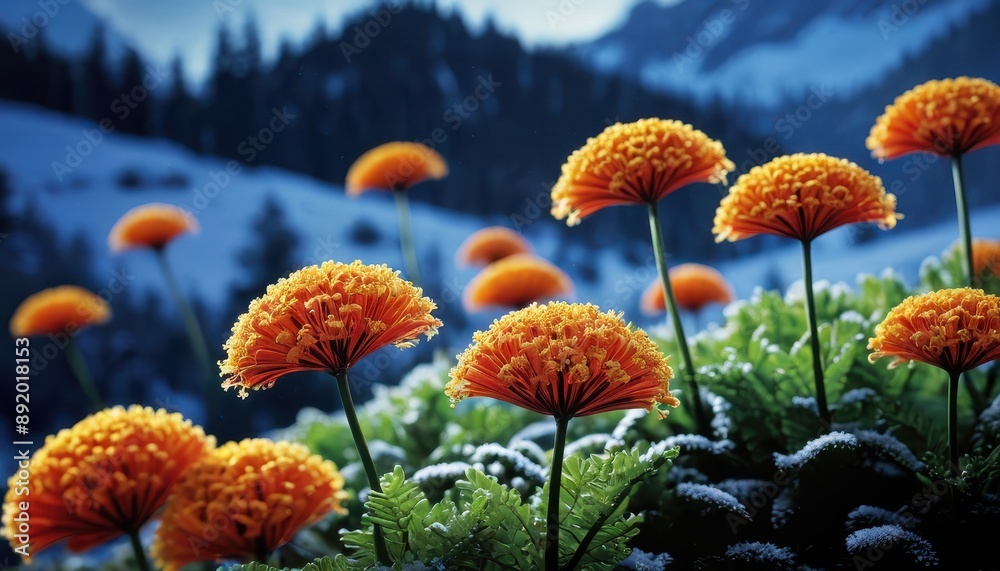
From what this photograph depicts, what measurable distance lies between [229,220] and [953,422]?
194cm

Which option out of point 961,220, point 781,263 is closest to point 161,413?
point 961,220

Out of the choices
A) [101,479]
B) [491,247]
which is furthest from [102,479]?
[491,247]

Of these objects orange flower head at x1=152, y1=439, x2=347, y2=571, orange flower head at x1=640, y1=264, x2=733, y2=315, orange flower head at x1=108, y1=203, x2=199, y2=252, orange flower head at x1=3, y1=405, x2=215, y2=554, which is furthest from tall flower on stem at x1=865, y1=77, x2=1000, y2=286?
orange flower head at x1=108, y1=203, x2=199, y2=252

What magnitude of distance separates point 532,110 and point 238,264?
0.96 m

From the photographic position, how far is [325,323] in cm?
56

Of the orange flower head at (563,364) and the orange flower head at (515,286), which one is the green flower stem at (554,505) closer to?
the orange flower head at (563,364)

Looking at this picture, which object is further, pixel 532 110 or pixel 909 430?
pixel 532 110

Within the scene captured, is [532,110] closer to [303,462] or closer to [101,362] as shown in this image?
[101,362]

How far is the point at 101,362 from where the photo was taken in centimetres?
198

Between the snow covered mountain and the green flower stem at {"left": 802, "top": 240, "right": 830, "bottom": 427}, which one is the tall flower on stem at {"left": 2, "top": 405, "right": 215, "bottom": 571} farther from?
the snow covered mountain

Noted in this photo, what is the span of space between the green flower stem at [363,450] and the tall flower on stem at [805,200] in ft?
1.33

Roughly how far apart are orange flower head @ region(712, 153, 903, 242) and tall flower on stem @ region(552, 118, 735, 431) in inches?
2.2

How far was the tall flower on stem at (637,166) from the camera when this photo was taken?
71 centimetres

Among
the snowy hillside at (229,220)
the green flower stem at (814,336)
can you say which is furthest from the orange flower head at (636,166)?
the snowy hillside at (229,220)
